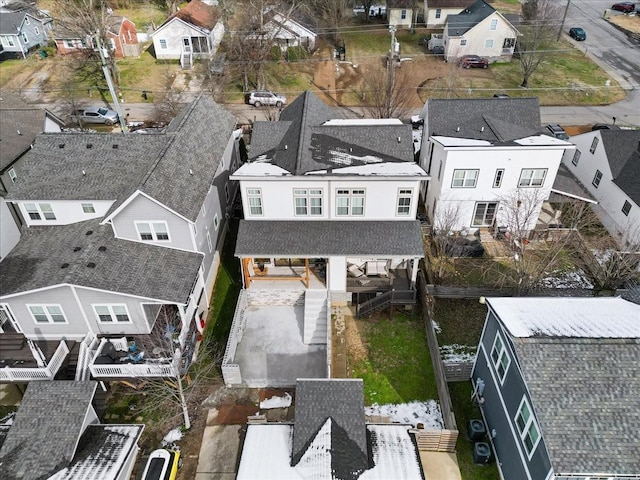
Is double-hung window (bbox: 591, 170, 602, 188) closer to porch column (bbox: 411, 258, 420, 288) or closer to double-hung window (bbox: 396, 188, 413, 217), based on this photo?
double-hung window (bbox: 396, 188, 413, 217)

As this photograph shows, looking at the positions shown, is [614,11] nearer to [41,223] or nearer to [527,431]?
[527,431]

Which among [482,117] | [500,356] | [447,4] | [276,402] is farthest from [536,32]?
[276,402]

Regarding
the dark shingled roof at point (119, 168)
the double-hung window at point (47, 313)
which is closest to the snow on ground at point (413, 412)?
the dark shingled roof at point (119, 168)

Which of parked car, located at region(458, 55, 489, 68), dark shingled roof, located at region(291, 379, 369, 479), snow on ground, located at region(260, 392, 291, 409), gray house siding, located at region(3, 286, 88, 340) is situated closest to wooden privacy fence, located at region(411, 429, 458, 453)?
dark shingled roof, located at region(291, 379, 369, 479)

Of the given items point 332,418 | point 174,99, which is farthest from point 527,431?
point 174,99

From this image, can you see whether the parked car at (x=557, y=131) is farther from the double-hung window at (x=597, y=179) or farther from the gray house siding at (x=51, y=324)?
the gray house siding at (x=51, y=324)

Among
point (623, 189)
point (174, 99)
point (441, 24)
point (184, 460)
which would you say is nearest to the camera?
point (184, 460)
